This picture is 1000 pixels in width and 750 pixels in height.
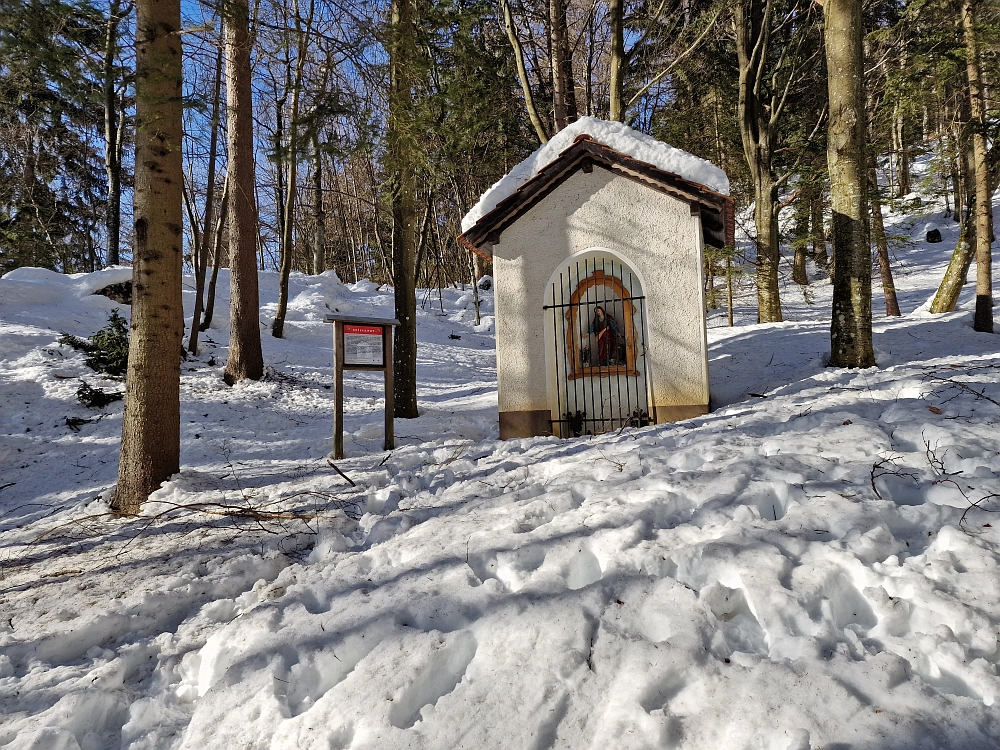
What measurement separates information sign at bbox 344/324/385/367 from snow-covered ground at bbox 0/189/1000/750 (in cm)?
141

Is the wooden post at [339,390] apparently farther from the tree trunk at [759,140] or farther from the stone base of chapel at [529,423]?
the tree trunk at [759,140]

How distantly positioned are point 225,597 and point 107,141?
19.2 metres

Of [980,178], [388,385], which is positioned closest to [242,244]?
[388,385]

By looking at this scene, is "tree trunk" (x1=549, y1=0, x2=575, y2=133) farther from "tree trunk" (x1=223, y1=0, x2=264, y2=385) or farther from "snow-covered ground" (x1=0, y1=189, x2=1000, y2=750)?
"snow-covered ground" (x1=0, y1=189, x2=1000, y2=750)

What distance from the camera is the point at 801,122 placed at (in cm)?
1589

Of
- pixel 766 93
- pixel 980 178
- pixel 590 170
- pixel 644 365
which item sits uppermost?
pixel 766 93

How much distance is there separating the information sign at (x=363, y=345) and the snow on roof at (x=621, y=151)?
2.27m

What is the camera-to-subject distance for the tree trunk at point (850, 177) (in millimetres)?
6887

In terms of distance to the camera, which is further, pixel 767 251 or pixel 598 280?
pixel 767 251

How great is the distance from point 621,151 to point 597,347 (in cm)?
267

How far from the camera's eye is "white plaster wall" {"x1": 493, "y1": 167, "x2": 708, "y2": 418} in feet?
22.8

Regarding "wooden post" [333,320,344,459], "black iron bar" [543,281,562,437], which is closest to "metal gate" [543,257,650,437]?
"black iron bar" [543,281,562,437]

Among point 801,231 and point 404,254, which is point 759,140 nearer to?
point 801,231

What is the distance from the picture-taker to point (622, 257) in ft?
23.7
